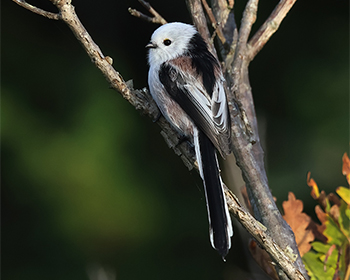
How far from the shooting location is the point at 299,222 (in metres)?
1.15

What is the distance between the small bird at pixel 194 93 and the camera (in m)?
1.29

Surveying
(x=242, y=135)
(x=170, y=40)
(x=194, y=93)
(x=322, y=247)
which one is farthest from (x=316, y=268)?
(x=170, y=40)

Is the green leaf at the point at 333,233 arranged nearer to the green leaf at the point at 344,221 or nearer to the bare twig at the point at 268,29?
the green leaf at the point at 344,221

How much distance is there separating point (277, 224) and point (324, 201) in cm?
14

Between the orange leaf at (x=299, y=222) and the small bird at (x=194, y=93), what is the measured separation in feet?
0.68

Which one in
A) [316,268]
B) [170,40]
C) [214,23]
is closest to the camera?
[316,268]

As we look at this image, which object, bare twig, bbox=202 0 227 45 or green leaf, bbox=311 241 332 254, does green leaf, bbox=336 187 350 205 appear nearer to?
green leaf, bbox=311 241 332 254

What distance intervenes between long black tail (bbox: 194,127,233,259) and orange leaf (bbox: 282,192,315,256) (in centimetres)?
19

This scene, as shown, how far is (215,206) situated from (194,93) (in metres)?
0.49

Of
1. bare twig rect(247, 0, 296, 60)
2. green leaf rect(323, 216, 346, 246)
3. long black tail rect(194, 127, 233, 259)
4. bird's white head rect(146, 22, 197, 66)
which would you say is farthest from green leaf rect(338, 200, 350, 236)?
bird's white head rect(146, 22, 197, 66)

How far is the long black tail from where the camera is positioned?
41.0 inches

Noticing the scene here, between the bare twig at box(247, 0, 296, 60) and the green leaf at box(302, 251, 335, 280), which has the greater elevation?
the bare twig at box(247, 0, 296, 60)

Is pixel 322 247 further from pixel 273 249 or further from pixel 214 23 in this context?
pixel 214 23

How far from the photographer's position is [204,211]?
2.04 meters
